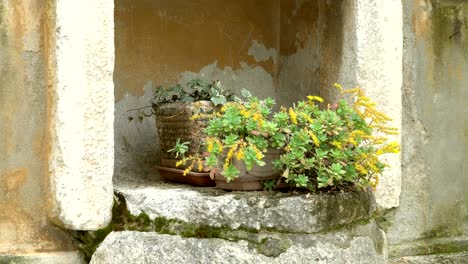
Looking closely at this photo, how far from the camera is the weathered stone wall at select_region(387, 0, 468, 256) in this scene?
3.81m

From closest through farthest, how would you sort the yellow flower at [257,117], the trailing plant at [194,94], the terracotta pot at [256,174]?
the yellow flower at [257,117]
the terracotta pot at [256,174]
the trailing plant at [194,94]

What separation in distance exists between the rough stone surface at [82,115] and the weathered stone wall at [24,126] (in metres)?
0.09

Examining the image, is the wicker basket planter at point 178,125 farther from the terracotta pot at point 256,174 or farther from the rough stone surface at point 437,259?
the rough stone surface at point 437,259

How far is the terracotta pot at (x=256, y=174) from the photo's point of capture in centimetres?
304

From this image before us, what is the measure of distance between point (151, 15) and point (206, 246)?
1649 mm

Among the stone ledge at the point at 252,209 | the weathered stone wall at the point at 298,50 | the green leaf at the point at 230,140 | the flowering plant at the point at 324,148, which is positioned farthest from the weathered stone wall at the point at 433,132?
the green leaf at the point at 230,140

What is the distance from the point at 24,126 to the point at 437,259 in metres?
2.34

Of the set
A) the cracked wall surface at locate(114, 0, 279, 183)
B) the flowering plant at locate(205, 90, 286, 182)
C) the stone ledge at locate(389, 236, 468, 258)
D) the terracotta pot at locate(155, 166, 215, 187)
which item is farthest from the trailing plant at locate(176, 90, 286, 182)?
the stone ledge at locate(389, 236, 468, 258)

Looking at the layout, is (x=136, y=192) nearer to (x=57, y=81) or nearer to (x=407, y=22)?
(x=57, y=81)

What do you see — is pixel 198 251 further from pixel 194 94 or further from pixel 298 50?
pixel 298 50

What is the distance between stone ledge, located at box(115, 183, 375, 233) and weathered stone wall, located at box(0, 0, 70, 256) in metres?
0.39

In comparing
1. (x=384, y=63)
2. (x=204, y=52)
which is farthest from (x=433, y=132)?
(x=204, y=52)

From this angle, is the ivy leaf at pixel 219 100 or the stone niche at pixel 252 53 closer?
the ivy leaf at pixel 219 100

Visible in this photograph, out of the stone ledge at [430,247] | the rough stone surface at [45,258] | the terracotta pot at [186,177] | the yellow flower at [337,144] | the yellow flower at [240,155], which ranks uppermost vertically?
the yellow flower at [337,144]
